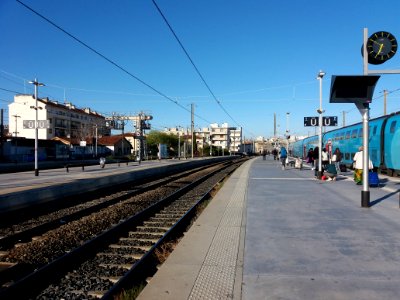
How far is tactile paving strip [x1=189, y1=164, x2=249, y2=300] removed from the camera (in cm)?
447

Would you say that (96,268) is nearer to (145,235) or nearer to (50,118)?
(145,235)

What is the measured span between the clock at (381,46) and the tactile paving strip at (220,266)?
5.46 m

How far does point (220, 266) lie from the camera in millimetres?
5422

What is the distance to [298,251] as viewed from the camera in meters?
6.07

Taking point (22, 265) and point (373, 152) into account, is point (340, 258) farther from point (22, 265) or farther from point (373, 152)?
point (373, 152)

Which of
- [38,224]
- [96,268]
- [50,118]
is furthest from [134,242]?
[50,118]

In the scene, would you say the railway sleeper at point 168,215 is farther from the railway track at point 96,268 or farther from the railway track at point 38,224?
the railway track at point 38,224

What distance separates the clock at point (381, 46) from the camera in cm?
1030

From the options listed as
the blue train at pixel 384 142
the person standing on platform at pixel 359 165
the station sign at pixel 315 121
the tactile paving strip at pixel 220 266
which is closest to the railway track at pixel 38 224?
the tactile paving strip at pixel 220 266

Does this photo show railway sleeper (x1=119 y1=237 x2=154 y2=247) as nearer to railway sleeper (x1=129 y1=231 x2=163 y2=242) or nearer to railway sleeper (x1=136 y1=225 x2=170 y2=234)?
railway sleeper (x1=129 y1=231 x2=163 y2=242)

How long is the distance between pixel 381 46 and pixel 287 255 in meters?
6.94

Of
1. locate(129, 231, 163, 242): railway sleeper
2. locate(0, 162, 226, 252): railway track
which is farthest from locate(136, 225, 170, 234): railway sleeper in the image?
locate(0, 162, 226, 252): railway track

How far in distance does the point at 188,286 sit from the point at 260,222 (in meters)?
3.96

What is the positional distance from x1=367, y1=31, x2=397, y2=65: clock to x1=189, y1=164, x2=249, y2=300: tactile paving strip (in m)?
5.46
